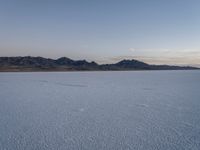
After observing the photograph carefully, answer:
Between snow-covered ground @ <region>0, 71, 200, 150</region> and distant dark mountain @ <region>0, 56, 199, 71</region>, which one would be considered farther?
distant dark mountain @ <region>0, 56, 199, 71</region>

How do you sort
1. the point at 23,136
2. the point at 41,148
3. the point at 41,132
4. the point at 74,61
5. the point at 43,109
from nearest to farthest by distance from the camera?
1. the point at 41,148
2. the point at 23,136
3. the point at 41,132
4. the point at 43,109
5. the point at 74,61

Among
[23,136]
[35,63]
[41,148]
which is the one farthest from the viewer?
[35,63]

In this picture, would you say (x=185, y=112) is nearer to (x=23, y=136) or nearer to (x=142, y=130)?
(x=142, y=130)

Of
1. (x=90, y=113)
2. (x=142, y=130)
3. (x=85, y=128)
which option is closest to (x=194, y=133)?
(x=142, y=130)

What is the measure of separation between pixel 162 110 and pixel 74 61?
176m

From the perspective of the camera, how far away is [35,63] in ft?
500

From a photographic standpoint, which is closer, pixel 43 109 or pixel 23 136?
pixel 23 136

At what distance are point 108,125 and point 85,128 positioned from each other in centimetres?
80

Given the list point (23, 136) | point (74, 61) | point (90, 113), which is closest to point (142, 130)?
point (90, 113)

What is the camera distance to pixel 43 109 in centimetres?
870

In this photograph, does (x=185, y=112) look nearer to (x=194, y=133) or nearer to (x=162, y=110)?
(x=162, y=110)

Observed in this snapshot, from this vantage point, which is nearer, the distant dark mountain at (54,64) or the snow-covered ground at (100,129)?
the snow-covered ground at (100,129)

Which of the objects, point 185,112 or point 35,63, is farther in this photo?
point 35,63

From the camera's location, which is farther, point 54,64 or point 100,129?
point 54,64
